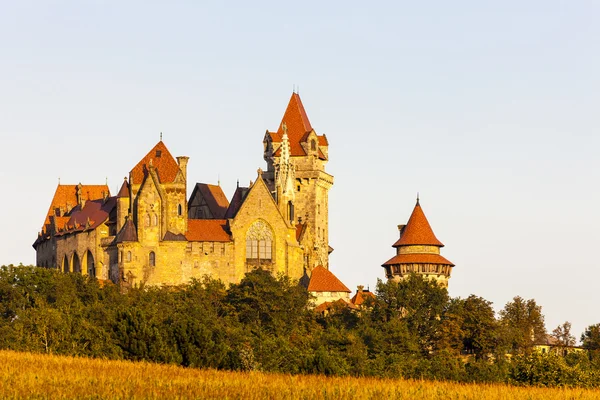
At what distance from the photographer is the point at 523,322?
126750 mm

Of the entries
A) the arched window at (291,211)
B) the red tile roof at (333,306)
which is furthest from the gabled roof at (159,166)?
the red tile roof at (333,306)

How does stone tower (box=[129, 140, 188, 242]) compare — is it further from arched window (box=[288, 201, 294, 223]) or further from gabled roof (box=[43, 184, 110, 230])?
gabled roof (box=[43, 184, 110, 230])

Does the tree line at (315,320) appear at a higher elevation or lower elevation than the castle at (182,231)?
lower

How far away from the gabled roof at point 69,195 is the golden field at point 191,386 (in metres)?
73.5

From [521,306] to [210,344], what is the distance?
5399 cm

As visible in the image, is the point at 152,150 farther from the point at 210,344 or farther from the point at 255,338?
the point at 210,344

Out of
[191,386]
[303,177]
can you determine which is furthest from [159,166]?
A: [191,386]

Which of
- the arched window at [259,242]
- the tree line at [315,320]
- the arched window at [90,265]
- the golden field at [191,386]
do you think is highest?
the arched window at [259,242]

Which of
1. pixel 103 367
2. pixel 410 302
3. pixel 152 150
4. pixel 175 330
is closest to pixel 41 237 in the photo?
pixel 152 150

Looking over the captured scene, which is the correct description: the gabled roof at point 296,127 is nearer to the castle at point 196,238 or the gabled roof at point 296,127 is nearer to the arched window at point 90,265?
the castle at point 196,238

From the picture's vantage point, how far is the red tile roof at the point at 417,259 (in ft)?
414

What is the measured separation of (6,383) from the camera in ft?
187

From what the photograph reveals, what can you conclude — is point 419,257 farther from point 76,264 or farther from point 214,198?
point 76,264

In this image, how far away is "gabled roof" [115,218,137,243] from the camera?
405 ft
